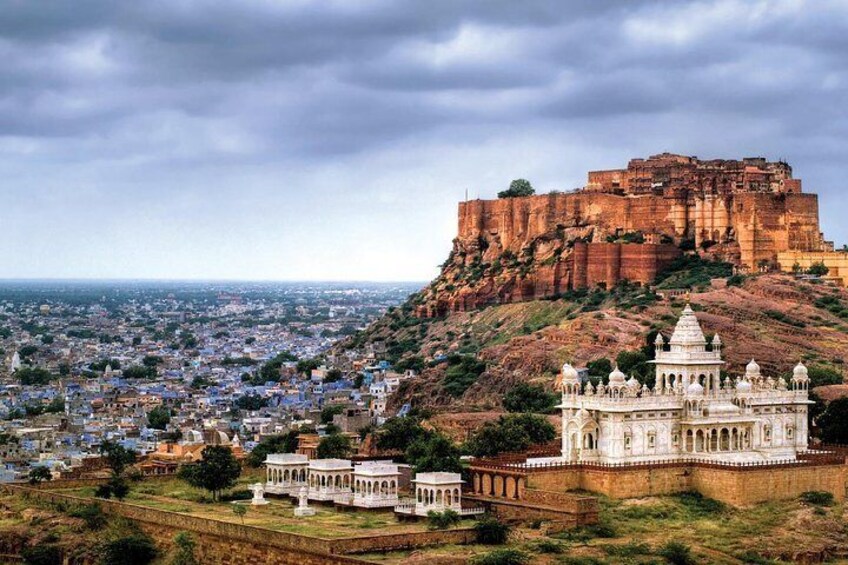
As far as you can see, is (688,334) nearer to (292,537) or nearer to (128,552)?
(292,537)

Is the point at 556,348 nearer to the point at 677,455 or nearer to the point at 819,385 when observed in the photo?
the point at 819,385

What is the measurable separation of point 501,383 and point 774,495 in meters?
35.1

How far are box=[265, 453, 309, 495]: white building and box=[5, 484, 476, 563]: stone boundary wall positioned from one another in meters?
5.39

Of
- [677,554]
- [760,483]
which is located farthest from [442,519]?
[760,483]

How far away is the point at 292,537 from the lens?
59156mm

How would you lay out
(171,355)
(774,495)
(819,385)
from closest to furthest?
(774,495) < (819,385) < (171,355)

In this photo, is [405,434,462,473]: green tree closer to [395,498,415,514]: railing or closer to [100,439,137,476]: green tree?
[395,498,415,514]: railing

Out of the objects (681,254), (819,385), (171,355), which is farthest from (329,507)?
(171,355)

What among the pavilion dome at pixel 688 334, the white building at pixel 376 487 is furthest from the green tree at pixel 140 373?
the pavilion dome at pixel 688 334

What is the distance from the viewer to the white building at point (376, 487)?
65.3m

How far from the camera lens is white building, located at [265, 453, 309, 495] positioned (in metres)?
70.0

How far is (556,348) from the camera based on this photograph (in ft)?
330

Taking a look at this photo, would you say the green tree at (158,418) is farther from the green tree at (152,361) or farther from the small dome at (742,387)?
the green tree at (152,361)

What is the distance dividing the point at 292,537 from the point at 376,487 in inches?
277
